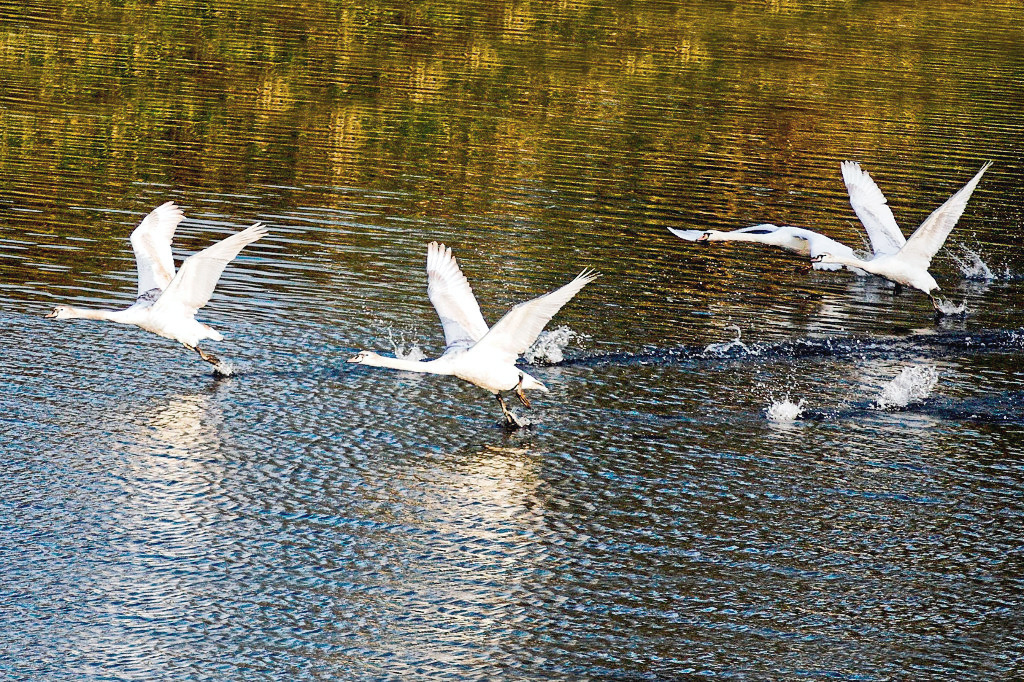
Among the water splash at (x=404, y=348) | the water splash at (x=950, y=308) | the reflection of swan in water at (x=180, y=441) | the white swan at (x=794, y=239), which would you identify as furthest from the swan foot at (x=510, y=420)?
the water splash at (x=950, y=308)

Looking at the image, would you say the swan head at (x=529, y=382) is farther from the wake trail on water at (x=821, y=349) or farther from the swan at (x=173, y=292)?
the swan at (x=173, y=292)

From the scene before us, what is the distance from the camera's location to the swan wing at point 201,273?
16.4 m

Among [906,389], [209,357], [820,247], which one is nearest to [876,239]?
[820,247]

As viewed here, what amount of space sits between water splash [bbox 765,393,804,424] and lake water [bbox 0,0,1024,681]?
37 mm

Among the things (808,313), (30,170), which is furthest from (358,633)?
(30,170)

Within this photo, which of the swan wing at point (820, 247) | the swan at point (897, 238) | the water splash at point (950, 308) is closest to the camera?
the swan at point (897, 238)

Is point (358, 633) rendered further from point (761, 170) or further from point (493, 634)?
point (761, 170)

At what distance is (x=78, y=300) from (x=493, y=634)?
10.8 m

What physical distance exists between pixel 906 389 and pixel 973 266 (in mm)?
7938

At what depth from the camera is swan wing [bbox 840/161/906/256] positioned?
22453 millimetres

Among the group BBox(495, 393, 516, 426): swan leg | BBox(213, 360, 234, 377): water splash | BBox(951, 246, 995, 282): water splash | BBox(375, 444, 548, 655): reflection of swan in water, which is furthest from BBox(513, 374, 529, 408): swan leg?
BBox(951, 246, 995, 282): water splash

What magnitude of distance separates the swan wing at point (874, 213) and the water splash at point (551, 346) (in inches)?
222

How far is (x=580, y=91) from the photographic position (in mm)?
40406

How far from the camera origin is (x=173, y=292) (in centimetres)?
1719
